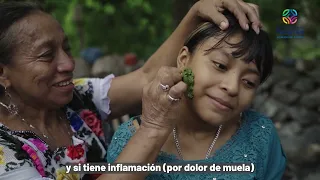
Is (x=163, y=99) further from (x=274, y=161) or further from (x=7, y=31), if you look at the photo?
(x=7, y=31)

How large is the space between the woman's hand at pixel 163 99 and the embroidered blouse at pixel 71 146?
1.84 feet

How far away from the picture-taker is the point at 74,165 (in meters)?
2.06

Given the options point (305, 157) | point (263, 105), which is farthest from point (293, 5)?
point (305, 157)

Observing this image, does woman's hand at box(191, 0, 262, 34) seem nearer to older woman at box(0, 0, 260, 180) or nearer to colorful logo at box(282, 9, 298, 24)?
older woman at box(0, 0, 260, 180)

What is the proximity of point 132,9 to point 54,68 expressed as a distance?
2.87 m

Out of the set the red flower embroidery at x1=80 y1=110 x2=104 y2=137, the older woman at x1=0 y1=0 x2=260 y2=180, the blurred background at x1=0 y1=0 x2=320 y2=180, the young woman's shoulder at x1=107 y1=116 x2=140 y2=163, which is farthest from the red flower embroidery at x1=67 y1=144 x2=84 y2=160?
the blurred background at x1=0 y1=0 x2=320 y2=180

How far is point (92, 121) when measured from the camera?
2420mm

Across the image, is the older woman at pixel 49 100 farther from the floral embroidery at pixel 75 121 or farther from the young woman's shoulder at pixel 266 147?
the young woman's shoulder at pixel 266 147

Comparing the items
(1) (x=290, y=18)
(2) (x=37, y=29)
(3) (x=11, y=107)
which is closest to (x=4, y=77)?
(3) (x=11, y=107)

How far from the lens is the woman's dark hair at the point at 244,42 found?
1.74 m

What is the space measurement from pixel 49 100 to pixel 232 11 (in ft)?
2.95

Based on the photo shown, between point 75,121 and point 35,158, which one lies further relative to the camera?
point 75,121

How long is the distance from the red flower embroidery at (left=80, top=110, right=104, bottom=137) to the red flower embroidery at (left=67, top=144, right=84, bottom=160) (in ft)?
0.67

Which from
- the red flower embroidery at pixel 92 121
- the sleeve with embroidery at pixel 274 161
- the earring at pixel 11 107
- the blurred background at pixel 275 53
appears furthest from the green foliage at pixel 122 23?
the sleeve with embroidery at pixel 274 161
